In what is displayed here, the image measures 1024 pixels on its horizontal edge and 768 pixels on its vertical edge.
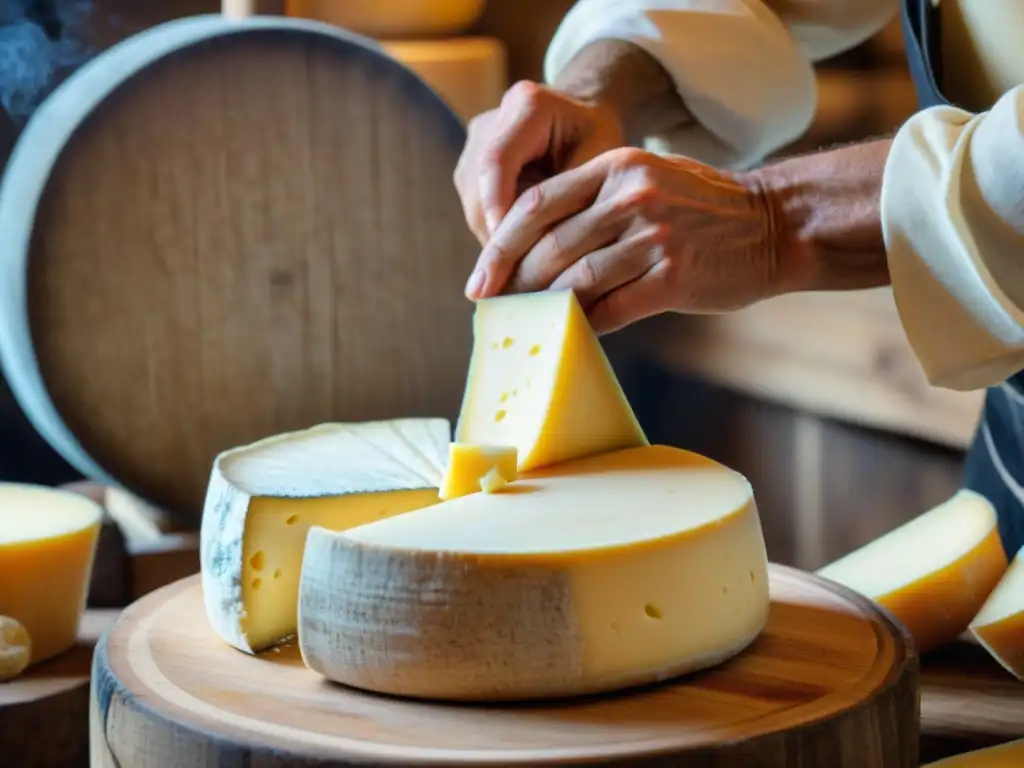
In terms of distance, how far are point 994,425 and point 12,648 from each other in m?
0.81

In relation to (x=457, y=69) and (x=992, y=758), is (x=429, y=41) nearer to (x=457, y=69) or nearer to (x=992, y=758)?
(x=457, y=69)

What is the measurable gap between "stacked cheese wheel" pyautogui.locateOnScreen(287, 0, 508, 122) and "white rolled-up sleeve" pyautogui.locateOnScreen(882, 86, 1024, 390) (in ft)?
2.77

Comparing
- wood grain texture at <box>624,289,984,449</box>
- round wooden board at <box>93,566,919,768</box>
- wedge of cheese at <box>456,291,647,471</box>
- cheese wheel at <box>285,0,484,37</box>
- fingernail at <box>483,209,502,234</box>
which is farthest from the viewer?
cheese wheel at <box>285,0,484,37</box>

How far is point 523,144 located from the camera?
110 cm

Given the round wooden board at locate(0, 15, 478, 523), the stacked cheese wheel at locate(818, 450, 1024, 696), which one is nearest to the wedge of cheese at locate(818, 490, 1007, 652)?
the stacked cheese wheel at locate(818, 450, 1024, 696)

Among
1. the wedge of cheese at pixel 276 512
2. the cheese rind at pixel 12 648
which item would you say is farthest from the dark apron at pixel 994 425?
the cheese rind at pixel 12 648

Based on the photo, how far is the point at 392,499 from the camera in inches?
36.0

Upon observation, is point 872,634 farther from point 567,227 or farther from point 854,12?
point 854,12

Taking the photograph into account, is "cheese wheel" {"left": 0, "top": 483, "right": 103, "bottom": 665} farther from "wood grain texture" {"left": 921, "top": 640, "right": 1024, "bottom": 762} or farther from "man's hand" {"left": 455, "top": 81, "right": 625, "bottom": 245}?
"wood grain texture" {"left": 921, "top": 640, "right": 1024, "bottom": 762}

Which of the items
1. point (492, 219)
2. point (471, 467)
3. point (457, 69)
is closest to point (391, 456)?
point (471, 467)

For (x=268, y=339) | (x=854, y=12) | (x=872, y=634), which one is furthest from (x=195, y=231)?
(x=872, y=634)

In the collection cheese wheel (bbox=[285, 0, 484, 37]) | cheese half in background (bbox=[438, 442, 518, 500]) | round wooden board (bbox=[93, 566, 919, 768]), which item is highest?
cheese wheel (bbox=[285, 0, 484, 37])

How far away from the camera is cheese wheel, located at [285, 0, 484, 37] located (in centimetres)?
168

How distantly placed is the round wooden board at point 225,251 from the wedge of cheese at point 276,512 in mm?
401
